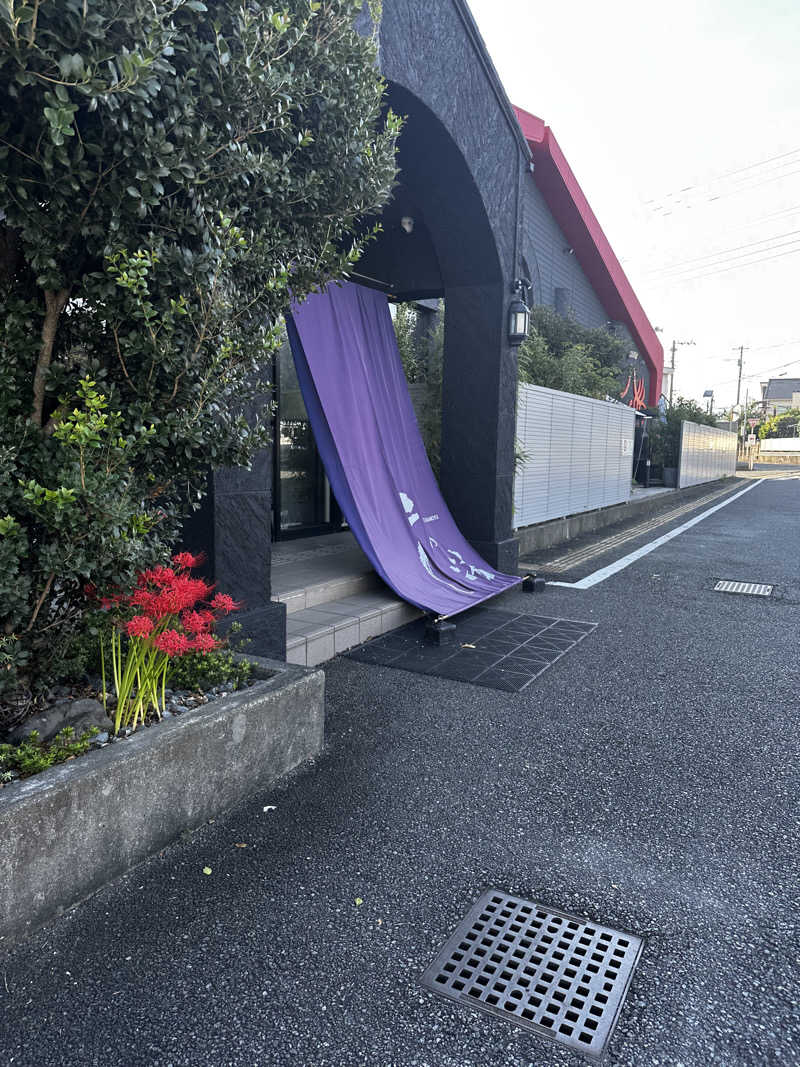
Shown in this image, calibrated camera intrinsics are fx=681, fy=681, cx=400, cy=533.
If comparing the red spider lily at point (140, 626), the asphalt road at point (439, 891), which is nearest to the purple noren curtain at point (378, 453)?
the asphalt road at point (439, 891)

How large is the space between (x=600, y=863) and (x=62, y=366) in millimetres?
2481

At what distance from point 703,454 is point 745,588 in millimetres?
16919

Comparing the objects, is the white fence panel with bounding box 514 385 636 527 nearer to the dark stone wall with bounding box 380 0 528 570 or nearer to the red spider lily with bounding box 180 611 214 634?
the dark stone wall with bounding box 380 0 528 570

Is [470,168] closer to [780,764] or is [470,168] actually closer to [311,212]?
[311,212]

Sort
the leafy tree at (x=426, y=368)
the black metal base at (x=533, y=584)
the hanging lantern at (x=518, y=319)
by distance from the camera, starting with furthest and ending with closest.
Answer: the leafy tree at (x=426, y=368)
the black metal base at (x=533, y=584)
the hanging lantern at (x=518, y=319)

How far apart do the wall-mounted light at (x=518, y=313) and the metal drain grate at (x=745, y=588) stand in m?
3.23

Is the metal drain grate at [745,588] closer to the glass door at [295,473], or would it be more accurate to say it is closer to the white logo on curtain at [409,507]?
the white logo on curtain at [409,507]

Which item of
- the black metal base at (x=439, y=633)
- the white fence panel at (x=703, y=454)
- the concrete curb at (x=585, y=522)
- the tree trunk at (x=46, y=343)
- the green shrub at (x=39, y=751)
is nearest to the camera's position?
the green shrub at (x=39, y=751)

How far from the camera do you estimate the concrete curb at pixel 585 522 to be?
29.1 feet

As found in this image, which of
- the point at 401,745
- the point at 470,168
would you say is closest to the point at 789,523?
the point at 470,168

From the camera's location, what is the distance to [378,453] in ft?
18.1

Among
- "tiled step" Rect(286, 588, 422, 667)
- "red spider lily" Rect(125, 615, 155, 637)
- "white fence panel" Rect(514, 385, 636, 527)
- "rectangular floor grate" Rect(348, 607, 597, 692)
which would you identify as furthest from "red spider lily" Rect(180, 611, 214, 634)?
"white fence panel" Rect(514, 385, 636, 527)

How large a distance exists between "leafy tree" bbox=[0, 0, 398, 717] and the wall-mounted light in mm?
3858

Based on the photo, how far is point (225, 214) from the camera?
227 centimetres
